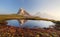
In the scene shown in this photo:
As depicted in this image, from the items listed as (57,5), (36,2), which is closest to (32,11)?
(36,2)

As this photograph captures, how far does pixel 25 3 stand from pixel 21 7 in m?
0.06

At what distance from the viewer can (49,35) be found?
153 centimetres

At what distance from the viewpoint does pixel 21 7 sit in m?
1.57

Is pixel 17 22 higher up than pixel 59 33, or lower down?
higher up

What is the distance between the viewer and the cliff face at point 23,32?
1517 millimetres

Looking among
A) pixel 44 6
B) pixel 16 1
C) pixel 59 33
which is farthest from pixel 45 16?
pixel 16 1

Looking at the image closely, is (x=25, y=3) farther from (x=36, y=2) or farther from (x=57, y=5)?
(x=57, y=5)

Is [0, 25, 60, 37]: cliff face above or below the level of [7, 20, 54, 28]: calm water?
below

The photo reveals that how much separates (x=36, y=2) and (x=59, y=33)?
40 cm

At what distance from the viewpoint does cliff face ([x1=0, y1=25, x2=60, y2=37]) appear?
1.52 m

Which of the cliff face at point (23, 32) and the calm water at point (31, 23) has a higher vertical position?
the calm water at point (31, 23)

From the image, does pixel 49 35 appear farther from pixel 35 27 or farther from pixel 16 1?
pixel 16 1

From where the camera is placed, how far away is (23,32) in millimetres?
1530

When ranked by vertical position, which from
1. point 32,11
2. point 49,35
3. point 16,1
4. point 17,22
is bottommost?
point 49,35
